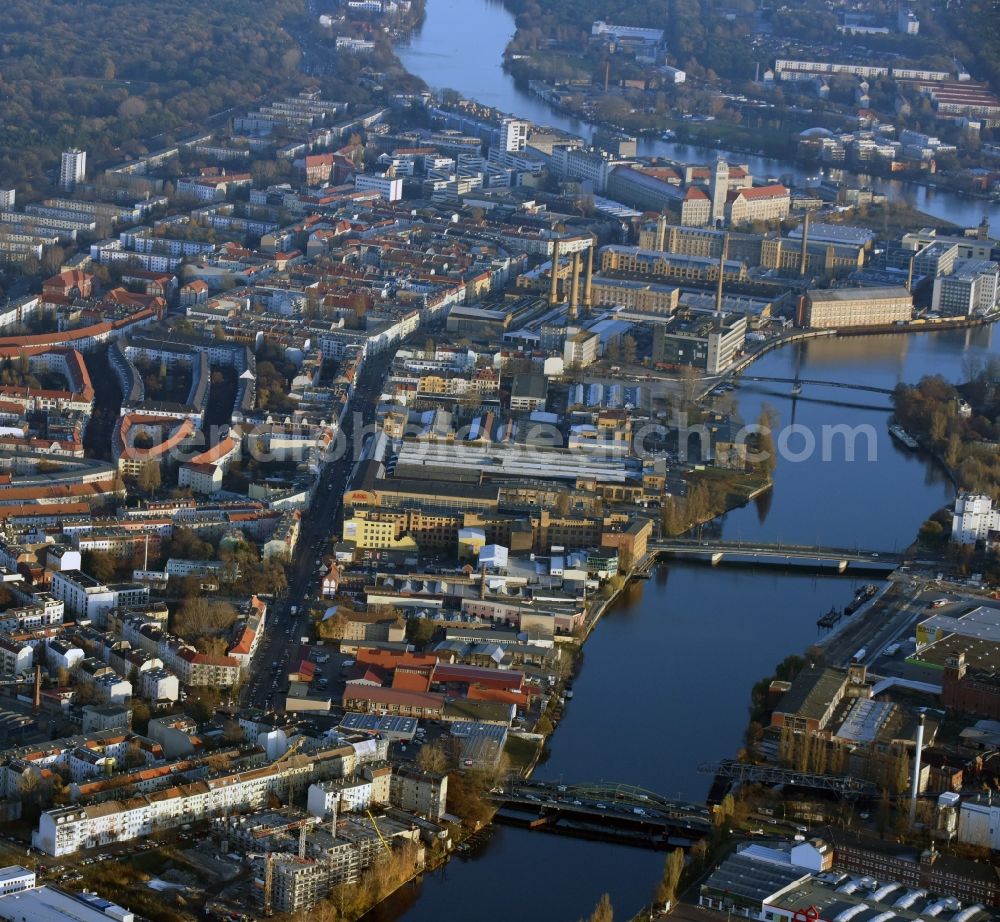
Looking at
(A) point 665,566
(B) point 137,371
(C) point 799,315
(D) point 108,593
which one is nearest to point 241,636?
(D) point 108,593

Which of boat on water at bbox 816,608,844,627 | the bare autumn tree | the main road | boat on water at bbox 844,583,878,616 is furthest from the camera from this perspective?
boat on water at bbox 844,583,878,616

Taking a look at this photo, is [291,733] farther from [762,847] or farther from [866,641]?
[866,641]

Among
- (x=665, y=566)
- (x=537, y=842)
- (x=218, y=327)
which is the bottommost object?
(x=537, y=842)

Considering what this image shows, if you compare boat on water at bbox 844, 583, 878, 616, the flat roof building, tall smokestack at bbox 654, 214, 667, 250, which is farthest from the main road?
tall smokestack at bbox 654, 214, 667, 250

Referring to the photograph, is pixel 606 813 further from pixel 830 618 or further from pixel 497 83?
pixel 497 83

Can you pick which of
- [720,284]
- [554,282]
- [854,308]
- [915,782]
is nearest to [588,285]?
[554,282]

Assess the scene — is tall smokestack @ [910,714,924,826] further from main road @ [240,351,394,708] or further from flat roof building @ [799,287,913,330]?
flat roof building @ [799,287,913,330]
